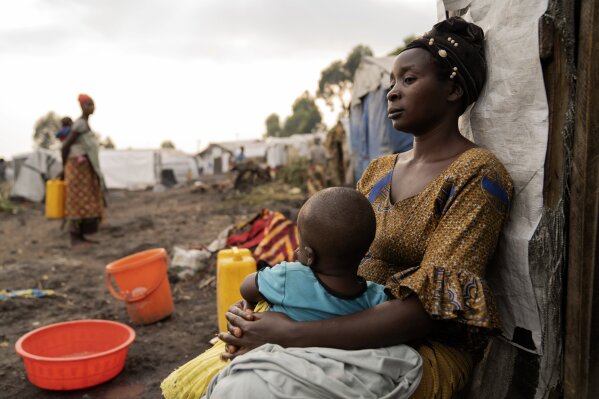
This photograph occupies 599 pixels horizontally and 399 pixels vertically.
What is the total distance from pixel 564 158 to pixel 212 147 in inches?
1501

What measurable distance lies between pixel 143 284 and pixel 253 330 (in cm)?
233

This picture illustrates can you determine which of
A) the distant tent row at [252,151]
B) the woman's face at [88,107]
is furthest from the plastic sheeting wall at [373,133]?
the distant tent row at [252,151]

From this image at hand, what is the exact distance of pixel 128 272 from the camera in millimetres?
3307

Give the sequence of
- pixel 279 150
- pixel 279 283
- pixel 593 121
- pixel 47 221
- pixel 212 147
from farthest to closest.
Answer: pixel 212 147, pixel 279 150, pixel 47 221, pixel 279 283, pixel 593 121

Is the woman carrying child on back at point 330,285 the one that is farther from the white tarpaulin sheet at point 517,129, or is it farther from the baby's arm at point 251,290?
the white tarpaulin sheet at point 517,129

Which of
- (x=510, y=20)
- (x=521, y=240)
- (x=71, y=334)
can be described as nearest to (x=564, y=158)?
(x=521, y=240)

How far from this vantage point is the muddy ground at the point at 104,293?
2.74 meters

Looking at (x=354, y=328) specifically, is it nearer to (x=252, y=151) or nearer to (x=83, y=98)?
(x=83, y=98)

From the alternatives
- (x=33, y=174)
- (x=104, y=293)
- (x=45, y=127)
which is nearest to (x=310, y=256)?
(x=104, y=293)

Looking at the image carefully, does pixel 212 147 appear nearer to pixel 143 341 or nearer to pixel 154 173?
pixel 154 173

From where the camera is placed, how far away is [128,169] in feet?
A: 70.9

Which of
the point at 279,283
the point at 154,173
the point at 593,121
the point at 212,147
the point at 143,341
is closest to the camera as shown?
the point at 593,121

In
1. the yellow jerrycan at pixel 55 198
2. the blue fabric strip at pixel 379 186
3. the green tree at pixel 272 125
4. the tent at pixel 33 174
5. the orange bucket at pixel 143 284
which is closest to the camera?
the blue fabric strip at pixel 379 186

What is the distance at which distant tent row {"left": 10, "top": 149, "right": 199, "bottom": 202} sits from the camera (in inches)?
546
